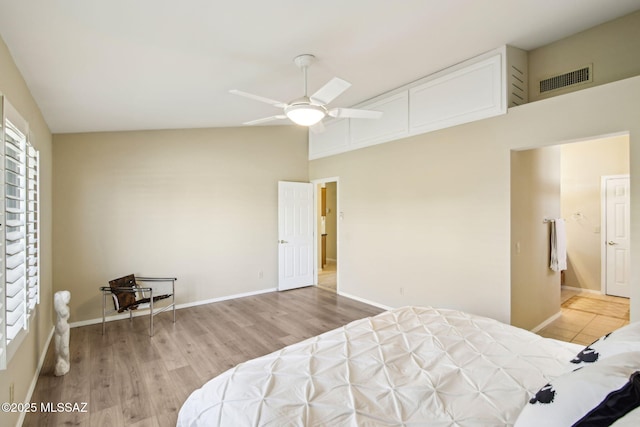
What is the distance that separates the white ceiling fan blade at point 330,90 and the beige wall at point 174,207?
2992 mm

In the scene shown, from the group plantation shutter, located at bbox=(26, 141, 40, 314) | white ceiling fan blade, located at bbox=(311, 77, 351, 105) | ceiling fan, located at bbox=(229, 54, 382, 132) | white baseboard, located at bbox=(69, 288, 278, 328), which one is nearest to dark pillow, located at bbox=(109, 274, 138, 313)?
white baseboard, located at bbox=(69, 288, 278, 328)

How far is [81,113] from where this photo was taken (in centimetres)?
338

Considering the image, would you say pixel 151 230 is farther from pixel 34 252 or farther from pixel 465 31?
pixel 465 31

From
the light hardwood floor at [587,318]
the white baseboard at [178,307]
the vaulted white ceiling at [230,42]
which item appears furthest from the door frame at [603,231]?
the white baseboard at [178,307]

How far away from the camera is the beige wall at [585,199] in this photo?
523cm

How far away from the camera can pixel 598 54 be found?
2.89 m

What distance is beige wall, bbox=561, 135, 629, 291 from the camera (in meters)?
5.23

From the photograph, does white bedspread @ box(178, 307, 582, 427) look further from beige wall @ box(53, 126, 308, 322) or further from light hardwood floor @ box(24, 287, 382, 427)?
beige wall @ box(53, 126, 308, 322)

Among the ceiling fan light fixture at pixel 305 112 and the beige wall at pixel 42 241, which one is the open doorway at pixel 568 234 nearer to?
the ceiling fan light fixture at pixel 305 112

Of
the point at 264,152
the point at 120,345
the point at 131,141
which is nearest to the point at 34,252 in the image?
the point at 120,345

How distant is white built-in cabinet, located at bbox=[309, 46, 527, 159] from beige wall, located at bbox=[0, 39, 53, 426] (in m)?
3.82

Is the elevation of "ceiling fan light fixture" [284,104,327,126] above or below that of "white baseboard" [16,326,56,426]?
above

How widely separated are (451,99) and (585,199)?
3.87 m

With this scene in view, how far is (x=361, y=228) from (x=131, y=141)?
3644 millimetres
